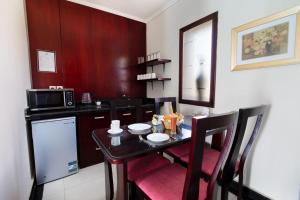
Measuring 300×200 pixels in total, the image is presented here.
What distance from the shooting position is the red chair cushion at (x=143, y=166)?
4.03 feet

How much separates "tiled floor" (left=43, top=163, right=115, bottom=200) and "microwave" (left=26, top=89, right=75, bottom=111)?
94 centimetres

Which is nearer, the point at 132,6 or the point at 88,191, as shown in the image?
the point at 88,191

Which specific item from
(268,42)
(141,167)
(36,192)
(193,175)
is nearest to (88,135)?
(36,192)

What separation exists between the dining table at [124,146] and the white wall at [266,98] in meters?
0.80

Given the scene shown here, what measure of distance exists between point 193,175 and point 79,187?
5.22 ft

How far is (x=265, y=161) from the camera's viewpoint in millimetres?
1486

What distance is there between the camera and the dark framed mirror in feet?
6.34

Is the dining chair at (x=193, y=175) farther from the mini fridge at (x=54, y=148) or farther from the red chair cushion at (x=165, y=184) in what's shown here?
the mini fridge at (x=54, y=148)

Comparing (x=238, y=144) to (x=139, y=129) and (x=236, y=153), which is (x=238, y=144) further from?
(x=139, y=129)

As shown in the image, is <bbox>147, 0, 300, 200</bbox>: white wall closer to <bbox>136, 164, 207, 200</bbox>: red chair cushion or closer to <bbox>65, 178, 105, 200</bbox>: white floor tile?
<bbox>136, 164, 207, 200</bbox>: red chair cushion

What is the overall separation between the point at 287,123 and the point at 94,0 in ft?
9.90

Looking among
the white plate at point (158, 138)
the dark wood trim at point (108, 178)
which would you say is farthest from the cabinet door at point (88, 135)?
the white plate at point (158, 138)

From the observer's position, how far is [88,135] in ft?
7.14

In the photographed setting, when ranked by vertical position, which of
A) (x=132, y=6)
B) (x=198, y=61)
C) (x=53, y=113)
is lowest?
(x=53, y=113)
